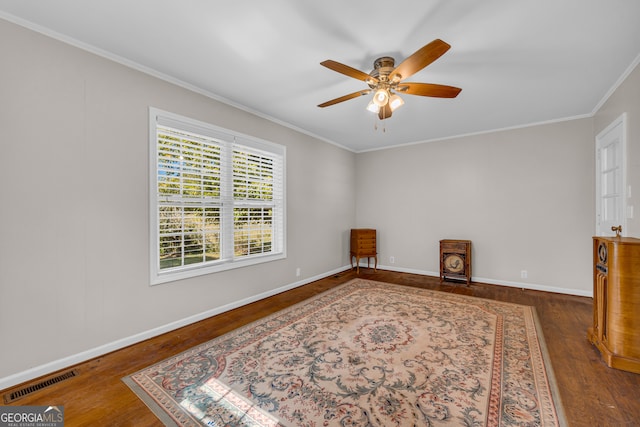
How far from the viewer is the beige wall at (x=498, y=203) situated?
12.9ft

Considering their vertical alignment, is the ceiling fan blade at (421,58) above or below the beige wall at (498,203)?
above

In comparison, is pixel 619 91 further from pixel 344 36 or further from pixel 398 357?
pixel 398 357

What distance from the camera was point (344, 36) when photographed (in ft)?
6.98

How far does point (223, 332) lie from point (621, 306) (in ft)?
11.4

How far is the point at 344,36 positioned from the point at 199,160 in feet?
6.58

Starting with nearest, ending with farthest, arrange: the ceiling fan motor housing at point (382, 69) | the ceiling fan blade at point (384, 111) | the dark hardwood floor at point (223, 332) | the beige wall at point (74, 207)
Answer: the dark hardwood floor at point (223, 332) < the beige wall at point (74, 207) < the ceiling fan motor housing at point (382, 69) < the ceiling fan blade at point (384, 111)

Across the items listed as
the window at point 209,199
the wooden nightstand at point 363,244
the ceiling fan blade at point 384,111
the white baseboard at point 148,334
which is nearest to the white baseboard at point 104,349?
the white baseboard at point 148,334

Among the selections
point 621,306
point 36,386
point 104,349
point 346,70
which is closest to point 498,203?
point 621,306

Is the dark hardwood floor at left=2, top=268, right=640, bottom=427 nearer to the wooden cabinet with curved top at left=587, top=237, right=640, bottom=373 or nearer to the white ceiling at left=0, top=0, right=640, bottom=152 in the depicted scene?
the wooden cabinet with curved top at left=587, top=237, right=640, bottom=373

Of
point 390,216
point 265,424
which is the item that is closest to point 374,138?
point 390,216

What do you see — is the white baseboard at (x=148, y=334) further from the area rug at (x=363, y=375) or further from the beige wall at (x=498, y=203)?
the area rug at (x=363, y=375)

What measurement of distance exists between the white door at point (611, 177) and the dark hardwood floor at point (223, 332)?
1.15 m

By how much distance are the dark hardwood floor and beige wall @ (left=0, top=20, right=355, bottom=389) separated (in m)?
0.25

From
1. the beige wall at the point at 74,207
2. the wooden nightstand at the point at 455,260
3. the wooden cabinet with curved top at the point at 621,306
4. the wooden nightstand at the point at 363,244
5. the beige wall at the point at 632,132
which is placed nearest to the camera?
the beige wall at the point at 74,207
